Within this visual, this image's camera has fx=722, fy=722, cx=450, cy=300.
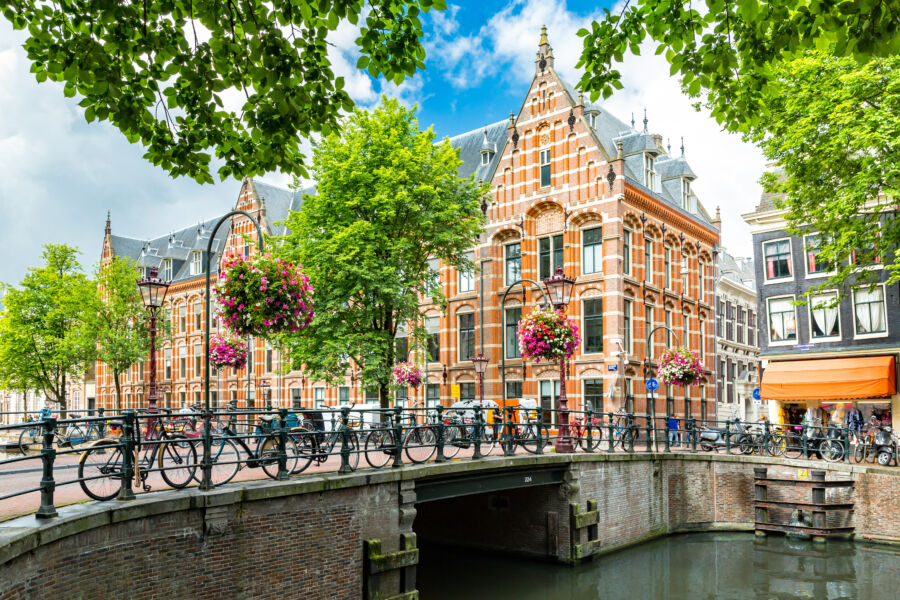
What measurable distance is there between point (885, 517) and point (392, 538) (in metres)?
14.5

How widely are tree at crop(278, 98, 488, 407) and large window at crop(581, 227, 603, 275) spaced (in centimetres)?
642

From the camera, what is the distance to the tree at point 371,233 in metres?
25.2

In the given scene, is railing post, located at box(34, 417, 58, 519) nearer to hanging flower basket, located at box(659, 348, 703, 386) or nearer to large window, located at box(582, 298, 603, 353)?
hanging flower basket, located at box(659, 348, 703, 386)

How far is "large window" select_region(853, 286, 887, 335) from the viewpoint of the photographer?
86.5 ft

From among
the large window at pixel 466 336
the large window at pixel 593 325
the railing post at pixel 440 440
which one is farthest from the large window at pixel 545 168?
the railing post at pixel 440 440

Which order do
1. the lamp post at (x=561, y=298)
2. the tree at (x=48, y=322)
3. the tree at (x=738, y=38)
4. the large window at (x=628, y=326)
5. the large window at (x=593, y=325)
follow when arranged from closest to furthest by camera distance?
the tree at (x=738, y=38), the lamp post at (x=561, y=298), the large window at (x=593, y=325), the large window at (x=628, y=326), the tree at (x=48, y=322)

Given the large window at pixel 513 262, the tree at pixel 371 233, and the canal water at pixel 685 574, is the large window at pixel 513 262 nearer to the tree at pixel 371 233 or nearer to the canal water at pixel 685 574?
the tree at pixel 371 233

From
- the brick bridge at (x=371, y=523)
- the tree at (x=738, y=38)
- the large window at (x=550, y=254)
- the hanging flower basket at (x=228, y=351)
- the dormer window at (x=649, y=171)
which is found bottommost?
the brick bridge at (x=371, y=523)

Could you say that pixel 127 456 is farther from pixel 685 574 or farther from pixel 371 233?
pixel 371 233

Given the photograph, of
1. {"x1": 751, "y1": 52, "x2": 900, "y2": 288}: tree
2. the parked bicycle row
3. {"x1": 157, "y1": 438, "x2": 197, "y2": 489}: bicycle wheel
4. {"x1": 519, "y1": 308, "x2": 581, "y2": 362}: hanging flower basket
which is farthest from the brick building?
{"x1": 157, "y1": 438, "x2": 197, "y2": 489}: bicycle wheel

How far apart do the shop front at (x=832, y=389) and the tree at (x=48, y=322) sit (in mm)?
35009

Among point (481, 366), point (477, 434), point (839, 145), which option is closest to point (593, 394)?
point (481, 366)

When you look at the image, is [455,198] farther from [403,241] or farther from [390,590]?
[390,590]

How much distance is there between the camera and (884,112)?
16.1 metres
